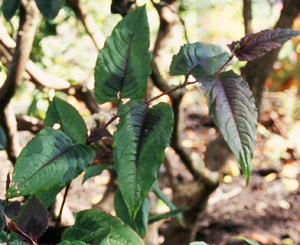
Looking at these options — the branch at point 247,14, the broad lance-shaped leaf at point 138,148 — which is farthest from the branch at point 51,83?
the broad lance-shaped leaf at point 138,148

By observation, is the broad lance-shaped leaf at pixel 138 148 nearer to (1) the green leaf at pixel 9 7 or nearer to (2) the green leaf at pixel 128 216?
(2) the green leaf at pixel 128 216

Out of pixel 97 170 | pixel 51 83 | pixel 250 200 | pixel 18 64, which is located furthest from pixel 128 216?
pixel 250 200

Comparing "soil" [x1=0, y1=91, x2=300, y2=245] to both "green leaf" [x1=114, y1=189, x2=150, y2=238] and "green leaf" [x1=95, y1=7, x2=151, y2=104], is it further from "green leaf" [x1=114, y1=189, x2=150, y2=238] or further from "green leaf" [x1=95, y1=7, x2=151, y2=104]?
"green leaf" [x1=95, y1=7, x2=151, y2=104]

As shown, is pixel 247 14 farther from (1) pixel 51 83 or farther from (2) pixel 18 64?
(1) pixel 51 83

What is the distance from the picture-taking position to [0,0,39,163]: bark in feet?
4.61

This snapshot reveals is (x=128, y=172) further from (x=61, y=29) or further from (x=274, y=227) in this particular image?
(x=61, y=29)

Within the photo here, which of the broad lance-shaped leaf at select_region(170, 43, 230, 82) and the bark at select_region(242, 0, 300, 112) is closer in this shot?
the broad lance-shaped leaf at select_region(170, 43, 230, 82)

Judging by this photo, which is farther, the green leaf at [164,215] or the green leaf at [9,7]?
→ the green leaf at [164,215]

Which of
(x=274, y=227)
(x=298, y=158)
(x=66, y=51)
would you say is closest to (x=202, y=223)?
(x=274, y=227)

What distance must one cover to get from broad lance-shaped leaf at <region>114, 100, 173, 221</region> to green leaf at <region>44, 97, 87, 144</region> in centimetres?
14

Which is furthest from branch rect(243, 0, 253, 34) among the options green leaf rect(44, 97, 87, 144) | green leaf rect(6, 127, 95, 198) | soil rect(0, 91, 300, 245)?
soil rect(0, 91, 300, 245)

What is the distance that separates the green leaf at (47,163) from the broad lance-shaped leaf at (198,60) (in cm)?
20

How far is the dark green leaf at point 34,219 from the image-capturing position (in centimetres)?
75

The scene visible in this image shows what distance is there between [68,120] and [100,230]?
0.22 metres
